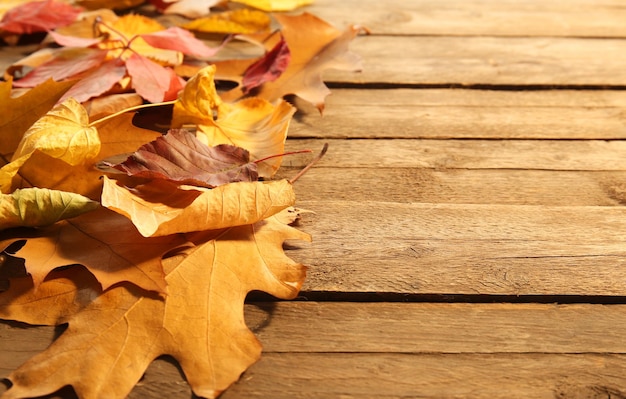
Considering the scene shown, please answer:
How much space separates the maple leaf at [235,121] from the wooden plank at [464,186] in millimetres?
58

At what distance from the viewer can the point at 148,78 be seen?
1.36 meters

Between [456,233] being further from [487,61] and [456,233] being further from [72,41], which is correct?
[72,41]

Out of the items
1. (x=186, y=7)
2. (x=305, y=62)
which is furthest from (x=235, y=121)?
(x=186, y=7)

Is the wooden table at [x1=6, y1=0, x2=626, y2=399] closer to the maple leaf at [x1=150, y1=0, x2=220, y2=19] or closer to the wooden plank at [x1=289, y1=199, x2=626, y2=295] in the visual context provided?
the wooden plank at [x1=289, y1=199, x2=626, y2=295]

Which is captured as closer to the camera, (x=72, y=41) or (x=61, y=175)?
(x=61, y=175)

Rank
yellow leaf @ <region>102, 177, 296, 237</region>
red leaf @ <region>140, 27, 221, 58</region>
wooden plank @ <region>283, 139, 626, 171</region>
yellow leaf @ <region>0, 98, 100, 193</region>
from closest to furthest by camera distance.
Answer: yellow leaf @ <region>102, 177, 296, 237</region> < yellow leaf @ <region>0, 98, 100, 193</region> < wooden plank @ <region>283, 139, 626, 171</region> < red leaf @ <region>140, 27, 221, 58</region>

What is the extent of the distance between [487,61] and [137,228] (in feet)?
3.47

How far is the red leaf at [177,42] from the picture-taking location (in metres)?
1.50

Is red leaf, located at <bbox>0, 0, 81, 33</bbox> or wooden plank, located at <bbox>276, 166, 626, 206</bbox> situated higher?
red leaf, located at <bbox>0, 0, 81, 33</bbox>

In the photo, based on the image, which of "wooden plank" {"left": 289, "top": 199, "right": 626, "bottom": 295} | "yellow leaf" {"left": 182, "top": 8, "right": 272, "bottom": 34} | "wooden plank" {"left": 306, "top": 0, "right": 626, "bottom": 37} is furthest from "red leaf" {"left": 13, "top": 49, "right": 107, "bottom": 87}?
"wooden plank" {"left": 306, "top": 0, "right": 626, "bottom": 37}

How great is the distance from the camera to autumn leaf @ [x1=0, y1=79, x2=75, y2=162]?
1.14 m

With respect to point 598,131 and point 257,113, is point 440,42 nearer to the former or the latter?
point 598,131

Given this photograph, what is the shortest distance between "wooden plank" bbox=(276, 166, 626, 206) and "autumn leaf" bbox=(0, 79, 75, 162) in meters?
0.39

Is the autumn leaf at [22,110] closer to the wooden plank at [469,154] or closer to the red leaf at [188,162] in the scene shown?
the red leaf at [188,162]
